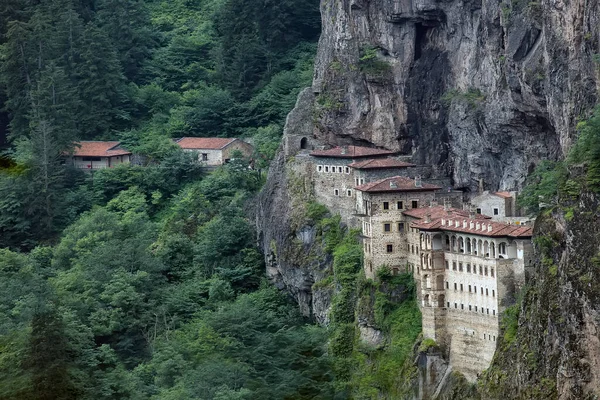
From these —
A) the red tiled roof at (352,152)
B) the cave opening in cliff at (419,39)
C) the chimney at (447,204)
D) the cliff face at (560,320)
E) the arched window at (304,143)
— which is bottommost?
the cliff face at (560,320)

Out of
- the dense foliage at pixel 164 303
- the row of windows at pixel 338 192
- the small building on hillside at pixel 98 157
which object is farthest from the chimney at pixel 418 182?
the small building on hillside at pixel 98 157

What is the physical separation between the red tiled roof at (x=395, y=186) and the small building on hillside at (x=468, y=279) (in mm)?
2698

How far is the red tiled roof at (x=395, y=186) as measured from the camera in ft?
261

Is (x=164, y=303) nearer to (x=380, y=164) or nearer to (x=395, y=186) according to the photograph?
(x=380, y=164)

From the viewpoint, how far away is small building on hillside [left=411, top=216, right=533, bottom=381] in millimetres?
72688

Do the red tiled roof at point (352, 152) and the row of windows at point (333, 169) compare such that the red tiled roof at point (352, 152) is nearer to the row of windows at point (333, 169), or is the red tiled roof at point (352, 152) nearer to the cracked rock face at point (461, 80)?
the row of windows at point (333, 169)

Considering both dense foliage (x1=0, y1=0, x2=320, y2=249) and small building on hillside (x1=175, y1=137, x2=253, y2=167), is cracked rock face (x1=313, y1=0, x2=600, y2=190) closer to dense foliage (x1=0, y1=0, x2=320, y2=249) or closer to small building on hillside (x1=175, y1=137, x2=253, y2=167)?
dense foliage (x1=0, y1=0, x2=320, y2=249)

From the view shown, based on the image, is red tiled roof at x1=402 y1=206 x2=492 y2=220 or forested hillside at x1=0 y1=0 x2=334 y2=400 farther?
forested hillside at x1=0 y1=0 x2=334 y2=400

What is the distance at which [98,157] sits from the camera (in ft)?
373

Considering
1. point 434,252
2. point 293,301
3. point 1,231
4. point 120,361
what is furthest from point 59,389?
point 1,231

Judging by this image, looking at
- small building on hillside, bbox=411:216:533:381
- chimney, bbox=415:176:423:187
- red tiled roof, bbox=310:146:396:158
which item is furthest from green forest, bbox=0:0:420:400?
chimney, bbox=415:176:423:187

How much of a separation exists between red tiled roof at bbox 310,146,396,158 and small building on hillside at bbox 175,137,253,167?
20.0 metres

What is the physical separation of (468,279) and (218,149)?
37.4m

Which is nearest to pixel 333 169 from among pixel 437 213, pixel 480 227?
pixel 437 213
